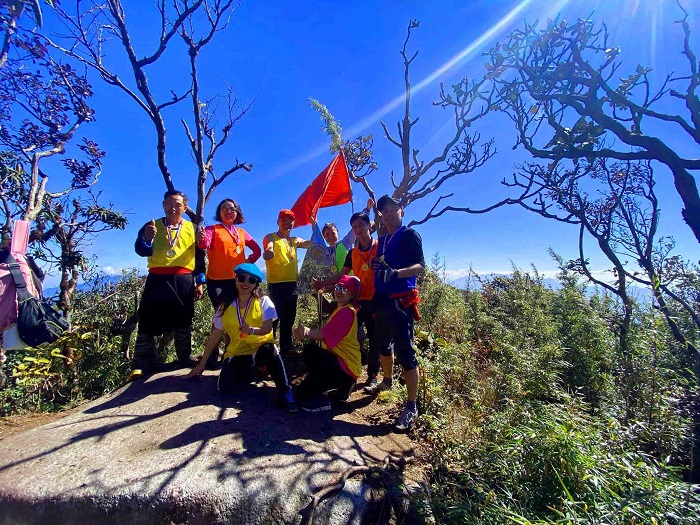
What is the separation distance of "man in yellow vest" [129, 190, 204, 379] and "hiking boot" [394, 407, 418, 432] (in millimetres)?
2886

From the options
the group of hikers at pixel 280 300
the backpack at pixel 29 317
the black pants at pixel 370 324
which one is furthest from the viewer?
the black pants at pixel 370 324

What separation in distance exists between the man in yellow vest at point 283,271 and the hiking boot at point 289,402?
110 centimetres

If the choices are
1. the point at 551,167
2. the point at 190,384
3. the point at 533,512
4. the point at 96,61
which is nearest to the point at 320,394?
the point at 190,384

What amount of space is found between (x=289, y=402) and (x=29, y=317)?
2.84 m

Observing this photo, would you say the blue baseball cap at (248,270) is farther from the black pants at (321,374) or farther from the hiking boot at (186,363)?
the hiking boot at (186,363)

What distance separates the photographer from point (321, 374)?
374 cm

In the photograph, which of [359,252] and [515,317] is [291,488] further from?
[515,317]

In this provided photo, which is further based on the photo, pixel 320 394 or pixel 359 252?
pixel 359 252

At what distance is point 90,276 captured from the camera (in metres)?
5.62

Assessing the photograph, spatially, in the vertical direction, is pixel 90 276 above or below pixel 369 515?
above

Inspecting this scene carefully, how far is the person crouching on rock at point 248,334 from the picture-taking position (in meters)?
3.66

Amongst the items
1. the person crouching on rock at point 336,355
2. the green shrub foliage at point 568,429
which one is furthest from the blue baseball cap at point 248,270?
the green shrub foliage at point 568,429

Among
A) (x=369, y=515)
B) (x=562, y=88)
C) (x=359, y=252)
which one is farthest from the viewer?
(x=562, y=88)

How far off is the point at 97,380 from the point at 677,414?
622 cm
